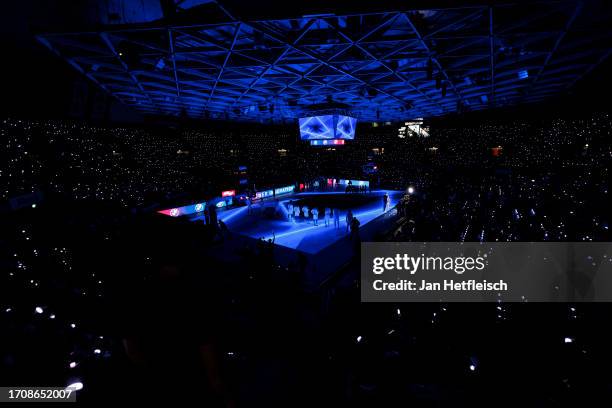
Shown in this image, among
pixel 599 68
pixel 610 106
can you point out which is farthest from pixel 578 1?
pixel 610 106

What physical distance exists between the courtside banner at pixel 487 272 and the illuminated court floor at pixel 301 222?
5007mm

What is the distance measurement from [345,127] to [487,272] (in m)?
14.6

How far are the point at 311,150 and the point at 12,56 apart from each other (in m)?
28.0

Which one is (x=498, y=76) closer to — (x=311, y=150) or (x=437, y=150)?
(x=437, y=150)

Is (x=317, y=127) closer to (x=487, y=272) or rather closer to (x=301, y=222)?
(x=301, y=222)

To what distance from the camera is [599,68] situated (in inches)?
482

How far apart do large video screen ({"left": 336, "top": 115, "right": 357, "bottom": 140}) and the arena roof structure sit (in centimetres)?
169

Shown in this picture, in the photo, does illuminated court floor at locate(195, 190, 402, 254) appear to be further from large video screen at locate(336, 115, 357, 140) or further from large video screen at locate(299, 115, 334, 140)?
large video screen at locate(336, 115, 357, 140)

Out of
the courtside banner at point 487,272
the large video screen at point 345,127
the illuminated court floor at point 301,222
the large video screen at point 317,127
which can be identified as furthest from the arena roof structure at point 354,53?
the illuminated court floor at point 301,222

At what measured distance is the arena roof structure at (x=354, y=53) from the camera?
7.47 metres

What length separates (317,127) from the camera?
18734mm

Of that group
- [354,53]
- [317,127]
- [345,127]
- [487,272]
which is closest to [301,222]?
[317,127]

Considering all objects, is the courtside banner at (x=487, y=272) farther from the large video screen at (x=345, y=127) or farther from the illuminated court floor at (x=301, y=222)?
the large video screen at (x=345, y=127)

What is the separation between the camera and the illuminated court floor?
42.8 ft
